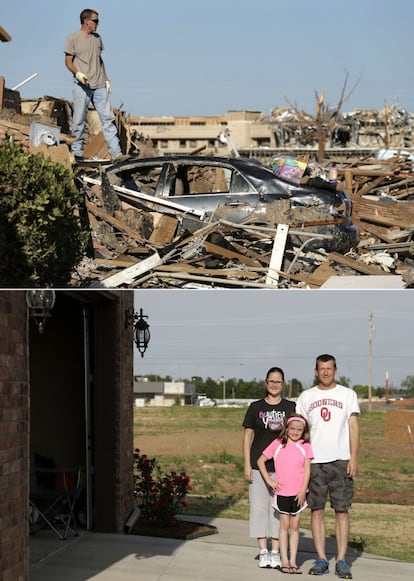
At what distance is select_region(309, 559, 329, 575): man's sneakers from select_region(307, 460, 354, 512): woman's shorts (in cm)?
40

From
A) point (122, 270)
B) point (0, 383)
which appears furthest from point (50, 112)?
point (0, 383)

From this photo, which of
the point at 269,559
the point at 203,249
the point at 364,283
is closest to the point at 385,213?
the point at 203,249

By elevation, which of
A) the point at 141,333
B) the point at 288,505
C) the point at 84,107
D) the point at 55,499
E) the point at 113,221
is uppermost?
the point at 84,107

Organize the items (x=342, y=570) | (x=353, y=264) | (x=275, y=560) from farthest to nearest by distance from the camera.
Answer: (x=353, y=264) < (x=275, y=560) < (x=342, y=570)

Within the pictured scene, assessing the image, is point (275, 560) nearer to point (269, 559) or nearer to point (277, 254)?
point (269, 559)

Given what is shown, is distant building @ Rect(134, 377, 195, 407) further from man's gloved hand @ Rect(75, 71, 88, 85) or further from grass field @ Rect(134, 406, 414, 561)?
man's gloved hand @ Rect(75, 71, 88, 85)

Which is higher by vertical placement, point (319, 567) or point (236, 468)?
point (319, 567)

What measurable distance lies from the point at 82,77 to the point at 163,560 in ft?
18.5

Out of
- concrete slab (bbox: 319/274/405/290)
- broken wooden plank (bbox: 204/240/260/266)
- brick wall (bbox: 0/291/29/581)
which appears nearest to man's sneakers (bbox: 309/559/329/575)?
brick wall (bbox: 0/291/29/581)

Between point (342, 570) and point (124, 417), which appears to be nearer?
point (342, 570)

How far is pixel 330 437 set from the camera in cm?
536

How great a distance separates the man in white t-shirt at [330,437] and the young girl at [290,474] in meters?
0.05

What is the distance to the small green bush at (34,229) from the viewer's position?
9422mm

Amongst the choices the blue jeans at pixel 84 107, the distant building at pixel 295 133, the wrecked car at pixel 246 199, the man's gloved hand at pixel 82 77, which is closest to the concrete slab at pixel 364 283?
the wrecked car at pixel 246 199
